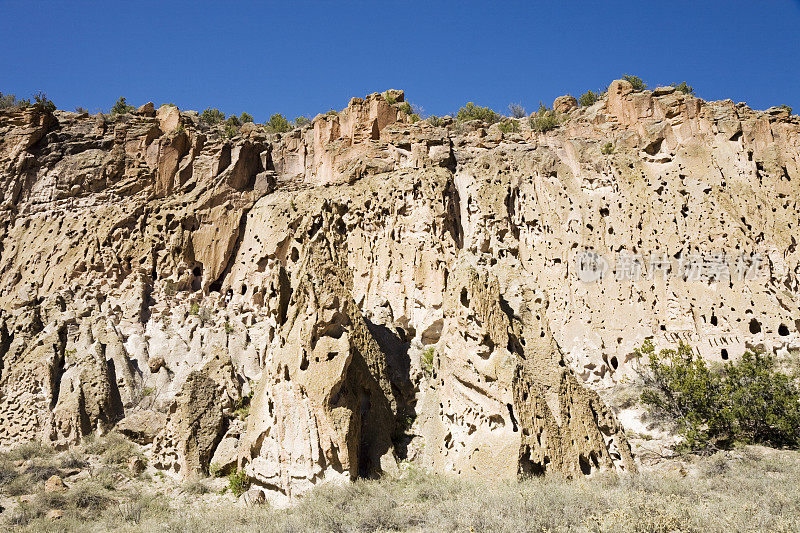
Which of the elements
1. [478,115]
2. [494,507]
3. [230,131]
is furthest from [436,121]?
[494,507]

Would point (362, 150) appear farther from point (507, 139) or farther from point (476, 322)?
point (476, 322)

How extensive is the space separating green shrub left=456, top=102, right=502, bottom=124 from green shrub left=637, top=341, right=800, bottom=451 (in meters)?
19.5

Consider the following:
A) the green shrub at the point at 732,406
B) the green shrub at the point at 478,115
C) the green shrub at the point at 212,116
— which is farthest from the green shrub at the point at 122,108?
the green shrub at the point at 732,406

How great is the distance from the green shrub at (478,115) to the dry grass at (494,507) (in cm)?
2426

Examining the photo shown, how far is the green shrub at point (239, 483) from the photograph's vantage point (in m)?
13.2

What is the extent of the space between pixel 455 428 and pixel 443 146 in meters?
18.1

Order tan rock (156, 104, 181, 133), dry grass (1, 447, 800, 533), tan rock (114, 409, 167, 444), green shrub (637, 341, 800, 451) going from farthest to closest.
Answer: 1. tan rock (156, 104, 181, 133)
2. tan rock (114, 409, 167, 444)
3. green shrub (637, 341, 800, 451)
4. dry grass (1, 447, 800, 533)

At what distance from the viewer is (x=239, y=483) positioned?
13.2 metres

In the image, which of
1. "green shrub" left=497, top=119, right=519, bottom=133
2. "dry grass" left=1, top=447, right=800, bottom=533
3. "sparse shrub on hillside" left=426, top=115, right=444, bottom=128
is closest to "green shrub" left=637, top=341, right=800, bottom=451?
"dry grass" left=1, top=447, right=800, bottom=533

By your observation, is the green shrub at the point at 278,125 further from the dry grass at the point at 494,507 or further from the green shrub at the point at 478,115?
the dry grass at the point at 494,507

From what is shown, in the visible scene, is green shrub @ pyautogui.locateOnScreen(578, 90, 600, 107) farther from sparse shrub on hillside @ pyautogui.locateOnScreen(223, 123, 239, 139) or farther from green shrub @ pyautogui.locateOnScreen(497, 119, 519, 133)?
sparse shrub on hillside @ pyautogui.locateOnScreen(223, 123, 239, 139)

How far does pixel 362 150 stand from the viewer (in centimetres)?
2872

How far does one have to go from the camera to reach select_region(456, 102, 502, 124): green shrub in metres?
34.1

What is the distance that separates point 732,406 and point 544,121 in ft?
56.4
